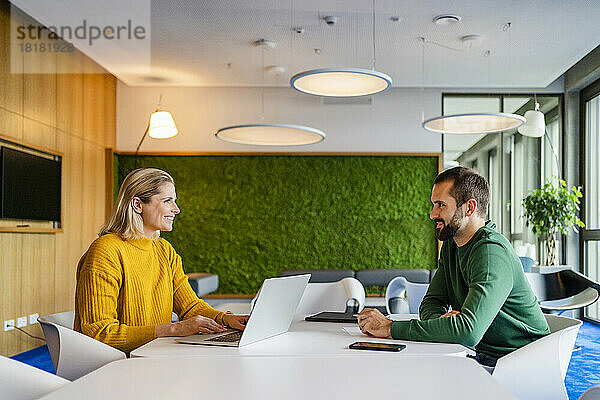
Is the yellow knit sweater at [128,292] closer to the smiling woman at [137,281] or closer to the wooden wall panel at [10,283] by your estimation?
the smiling woman at [137,281]

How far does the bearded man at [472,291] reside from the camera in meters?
2.23

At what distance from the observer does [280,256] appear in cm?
880

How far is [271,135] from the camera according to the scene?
6348mm

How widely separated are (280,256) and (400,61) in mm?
3114

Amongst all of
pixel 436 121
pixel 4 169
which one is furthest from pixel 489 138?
pixel 4 169

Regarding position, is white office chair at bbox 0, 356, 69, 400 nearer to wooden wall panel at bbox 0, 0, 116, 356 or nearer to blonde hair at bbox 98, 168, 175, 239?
blonde hair at bbox 98, 168, 175, 239

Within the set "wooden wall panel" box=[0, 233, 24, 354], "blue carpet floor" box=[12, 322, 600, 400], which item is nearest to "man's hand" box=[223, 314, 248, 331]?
"blue carpet floor" box=[12, 322, 600, 400]

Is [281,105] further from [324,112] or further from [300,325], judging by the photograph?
[300,325]

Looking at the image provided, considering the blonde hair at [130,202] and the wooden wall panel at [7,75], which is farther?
the wooden wall panel at [7,75]

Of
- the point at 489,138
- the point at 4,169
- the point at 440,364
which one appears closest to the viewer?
the point at 440,364

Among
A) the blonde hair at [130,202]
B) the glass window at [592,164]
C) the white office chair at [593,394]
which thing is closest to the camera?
the white office chair at [593,394]

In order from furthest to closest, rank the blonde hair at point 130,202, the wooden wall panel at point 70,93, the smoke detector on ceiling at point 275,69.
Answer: the smoke detector on ceiling at point 275,69
the wooden wall panel at point 70,93
the blonde hair at point 130,202

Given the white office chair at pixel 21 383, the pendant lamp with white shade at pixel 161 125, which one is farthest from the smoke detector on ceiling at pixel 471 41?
the white office chair at pixel 21 383

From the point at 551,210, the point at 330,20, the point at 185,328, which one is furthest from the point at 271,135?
the point at 185,328
